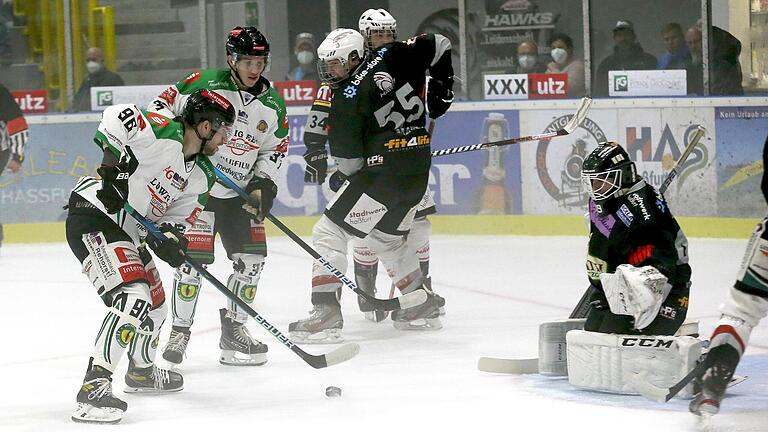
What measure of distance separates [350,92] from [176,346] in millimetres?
1292

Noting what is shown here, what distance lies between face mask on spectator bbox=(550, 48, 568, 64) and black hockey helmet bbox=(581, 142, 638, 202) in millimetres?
4900

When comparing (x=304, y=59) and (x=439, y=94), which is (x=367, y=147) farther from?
(x=304, y=59)

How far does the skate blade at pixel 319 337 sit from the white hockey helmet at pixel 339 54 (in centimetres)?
102

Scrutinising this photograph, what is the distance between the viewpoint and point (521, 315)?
5.92 metres

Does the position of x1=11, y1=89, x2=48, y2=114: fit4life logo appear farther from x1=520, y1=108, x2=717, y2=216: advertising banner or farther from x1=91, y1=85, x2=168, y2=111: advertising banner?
x1=520, y1=108, x2=717, y2=216: advertising banner

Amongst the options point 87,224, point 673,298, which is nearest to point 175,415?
point 87,224

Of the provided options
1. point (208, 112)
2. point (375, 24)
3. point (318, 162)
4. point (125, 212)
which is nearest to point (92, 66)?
point (375, 24)

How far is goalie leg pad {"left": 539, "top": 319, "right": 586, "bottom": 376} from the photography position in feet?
14.4

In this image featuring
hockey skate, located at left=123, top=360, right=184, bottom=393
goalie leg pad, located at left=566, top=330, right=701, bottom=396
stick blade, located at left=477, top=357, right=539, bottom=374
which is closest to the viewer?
goalie leg pad, located at left=566, top=330, right=701, bottom=396

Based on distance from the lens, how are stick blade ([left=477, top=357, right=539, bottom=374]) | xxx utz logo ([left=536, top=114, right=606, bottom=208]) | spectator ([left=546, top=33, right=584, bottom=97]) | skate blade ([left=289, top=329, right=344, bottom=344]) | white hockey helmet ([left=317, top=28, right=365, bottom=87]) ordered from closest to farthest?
1. stick blade ([left=477, top=357, right=539, bottom=374])
2. white hockey helmet ([left=317, top=28, right=365, bottom=87])
3. skate blade ([left=289, top=329, right=344, bottom=344])
4. xxx utz logo ([left=536, top=114, right=606, bottom=208])
5. spectator ([left=546, top=33, right=584, bottom=97])

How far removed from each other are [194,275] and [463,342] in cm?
118

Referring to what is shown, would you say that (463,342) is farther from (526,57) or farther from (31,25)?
(31,25)

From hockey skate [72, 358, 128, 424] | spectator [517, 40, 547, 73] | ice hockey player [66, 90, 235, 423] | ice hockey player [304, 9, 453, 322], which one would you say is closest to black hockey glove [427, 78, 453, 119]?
ice hockey player [304, 9, 453, 322]

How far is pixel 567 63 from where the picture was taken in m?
8.88
